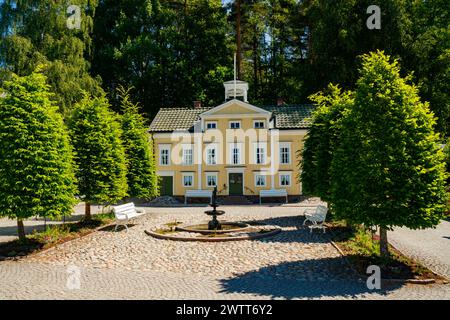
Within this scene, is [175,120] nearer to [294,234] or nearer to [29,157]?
[294,234]

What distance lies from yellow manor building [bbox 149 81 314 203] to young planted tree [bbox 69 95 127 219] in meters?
14.6

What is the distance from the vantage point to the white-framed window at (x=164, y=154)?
35.0 metres

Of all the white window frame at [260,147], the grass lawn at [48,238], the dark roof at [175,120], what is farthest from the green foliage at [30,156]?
the white window frame at [260,147]

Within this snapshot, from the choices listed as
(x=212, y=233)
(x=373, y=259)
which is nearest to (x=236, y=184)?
(x=212, y=233)

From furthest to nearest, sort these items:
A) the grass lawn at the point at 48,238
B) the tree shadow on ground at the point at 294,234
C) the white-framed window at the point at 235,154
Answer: the white-framed window at the point at 235,154
the tree shadow on ground at the point at 294,234
the grass lawn at the point at 48,238

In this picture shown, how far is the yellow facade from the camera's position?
111 ft

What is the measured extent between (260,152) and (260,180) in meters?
2.49

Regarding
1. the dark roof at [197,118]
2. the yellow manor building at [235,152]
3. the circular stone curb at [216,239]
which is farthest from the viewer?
the dark roof at [197,118]

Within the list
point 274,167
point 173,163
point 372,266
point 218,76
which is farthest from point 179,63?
point 372,266

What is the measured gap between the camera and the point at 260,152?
3419cm

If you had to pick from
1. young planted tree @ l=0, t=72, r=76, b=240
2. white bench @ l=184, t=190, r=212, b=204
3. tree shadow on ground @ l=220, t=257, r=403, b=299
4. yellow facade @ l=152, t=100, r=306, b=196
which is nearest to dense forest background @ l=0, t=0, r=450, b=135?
yellow facade @ l=152, t=100, r=306, b=196

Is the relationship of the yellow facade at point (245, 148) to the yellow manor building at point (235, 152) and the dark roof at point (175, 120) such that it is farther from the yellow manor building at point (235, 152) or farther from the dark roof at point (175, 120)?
the dark roof at point (175, 120)

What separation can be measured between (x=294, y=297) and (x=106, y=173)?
12.8m

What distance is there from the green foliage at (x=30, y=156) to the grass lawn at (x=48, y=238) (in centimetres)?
121
